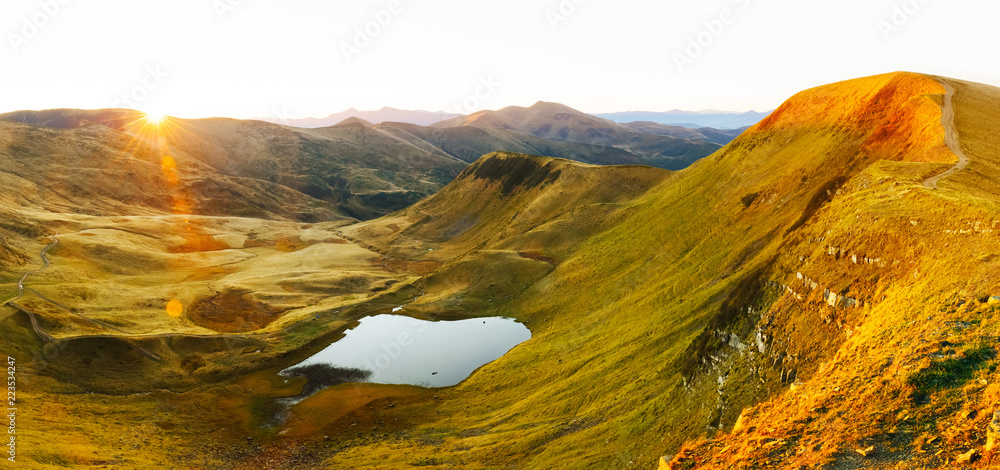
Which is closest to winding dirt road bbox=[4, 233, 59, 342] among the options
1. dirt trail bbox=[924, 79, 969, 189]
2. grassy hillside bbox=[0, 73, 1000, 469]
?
grassy hillside bbox=[0, 73, 1000, 469]

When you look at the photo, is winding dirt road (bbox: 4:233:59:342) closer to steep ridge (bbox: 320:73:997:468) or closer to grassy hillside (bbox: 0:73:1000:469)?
grassy hillside (bbox: 0:73:1000:469)

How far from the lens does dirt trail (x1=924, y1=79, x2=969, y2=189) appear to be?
3716cm

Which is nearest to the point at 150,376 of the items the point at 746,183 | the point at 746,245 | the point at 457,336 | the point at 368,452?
the point at 368,452

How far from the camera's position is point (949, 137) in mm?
49094

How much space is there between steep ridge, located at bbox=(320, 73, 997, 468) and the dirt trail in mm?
904

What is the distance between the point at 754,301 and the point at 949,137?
34594 mm

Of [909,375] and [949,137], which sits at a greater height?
[949,137]

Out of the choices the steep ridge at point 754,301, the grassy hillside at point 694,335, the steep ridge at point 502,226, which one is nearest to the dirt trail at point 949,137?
the grassy hillside at point 694,335

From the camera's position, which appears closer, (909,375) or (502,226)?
(909,375)

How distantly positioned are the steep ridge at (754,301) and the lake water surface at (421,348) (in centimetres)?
560

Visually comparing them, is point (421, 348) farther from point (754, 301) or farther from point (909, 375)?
point (909, 375)

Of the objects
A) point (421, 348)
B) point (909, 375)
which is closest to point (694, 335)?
point (909, 375)

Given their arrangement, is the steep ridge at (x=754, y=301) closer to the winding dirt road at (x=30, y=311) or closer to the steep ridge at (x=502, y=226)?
the steep ridge at (x=502, y=226)

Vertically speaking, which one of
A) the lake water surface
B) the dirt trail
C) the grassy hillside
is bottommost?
the lake water surface
